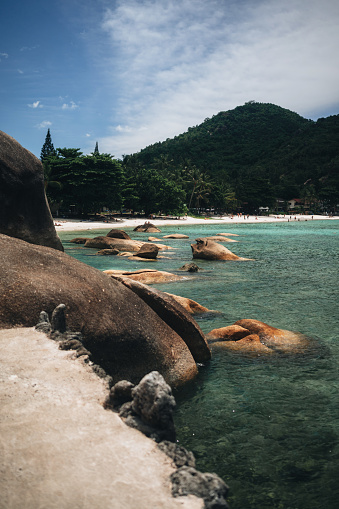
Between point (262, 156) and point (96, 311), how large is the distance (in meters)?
159

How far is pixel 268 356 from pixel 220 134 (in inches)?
6837

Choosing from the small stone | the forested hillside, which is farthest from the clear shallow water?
the forested hillside

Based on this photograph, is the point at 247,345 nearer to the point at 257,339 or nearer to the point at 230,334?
the point at 257,339

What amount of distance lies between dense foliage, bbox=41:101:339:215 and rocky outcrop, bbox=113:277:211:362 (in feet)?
184

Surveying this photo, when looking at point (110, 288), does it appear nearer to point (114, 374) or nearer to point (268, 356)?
point (114, 374)

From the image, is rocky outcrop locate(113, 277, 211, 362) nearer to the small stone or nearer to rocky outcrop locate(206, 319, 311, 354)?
rocky outcrop locate(206, 319, 311, 354)

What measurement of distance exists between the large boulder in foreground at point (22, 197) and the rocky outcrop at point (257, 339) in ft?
19.9

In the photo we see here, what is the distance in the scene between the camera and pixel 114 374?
6.62 meters

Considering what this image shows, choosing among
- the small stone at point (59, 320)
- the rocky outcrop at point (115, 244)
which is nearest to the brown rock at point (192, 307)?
the small stone at point (59, 320)

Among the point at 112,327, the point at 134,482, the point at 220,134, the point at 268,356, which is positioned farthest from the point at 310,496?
the point at 220,134

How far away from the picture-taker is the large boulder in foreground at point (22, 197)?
37.5ft

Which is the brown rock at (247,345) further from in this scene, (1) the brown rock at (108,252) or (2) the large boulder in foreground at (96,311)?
(1) the brown rock at (108,252)

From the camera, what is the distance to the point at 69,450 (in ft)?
11.8

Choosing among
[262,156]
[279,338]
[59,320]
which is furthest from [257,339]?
[262,156]
